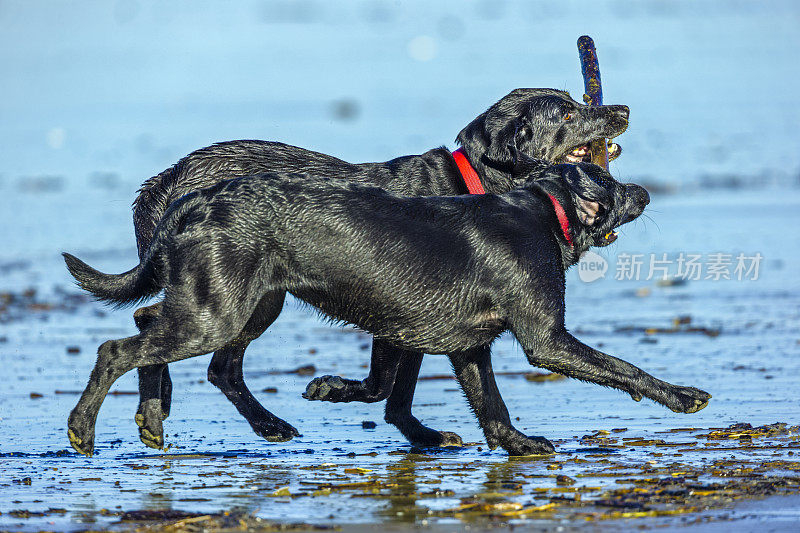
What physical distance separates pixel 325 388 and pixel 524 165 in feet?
5.35

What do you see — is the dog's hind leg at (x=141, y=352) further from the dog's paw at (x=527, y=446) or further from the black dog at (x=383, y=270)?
the dog's paw at (x=527, y=446)

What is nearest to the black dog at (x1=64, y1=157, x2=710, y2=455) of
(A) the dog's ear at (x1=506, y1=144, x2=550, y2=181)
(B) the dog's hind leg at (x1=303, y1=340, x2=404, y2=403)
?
(A) the dog's ear at (x1=506, y1=144, x2=550, y2=181)

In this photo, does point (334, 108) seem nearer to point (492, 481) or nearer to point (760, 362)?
point (760, 362)

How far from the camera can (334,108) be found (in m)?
25.1

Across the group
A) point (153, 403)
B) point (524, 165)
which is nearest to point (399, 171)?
point (524, 165)

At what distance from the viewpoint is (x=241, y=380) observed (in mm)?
6645

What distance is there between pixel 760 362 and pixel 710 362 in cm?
31

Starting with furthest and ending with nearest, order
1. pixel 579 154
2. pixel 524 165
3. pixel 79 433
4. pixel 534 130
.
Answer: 1. pixel 579 154
2. pixel 534 130
3. pixel 524 165
4. pixel 79 433

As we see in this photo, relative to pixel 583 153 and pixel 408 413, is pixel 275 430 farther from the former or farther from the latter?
pixel 583 153

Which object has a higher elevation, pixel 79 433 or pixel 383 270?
pixel 383 270

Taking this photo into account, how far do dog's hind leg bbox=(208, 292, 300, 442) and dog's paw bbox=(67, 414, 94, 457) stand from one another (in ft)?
3.26

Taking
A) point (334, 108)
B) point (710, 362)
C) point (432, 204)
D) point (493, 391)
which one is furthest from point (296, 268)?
point (334, 108)

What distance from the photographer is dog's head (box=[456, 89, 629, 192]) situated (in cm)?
669

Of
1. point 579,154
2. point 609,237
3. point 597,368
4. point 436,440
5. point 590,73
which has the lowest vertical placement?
point 436,440
